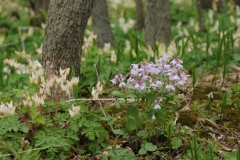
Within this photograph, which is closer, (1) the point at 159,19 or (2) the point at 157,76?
(2) the point at 157,76

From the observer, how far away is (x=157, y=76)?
7.88ft

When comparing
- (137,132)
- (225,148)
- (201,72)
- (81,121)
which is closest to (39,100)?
(81,121)

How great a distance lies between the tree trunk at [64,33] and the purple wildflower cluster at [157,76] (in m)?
1.00

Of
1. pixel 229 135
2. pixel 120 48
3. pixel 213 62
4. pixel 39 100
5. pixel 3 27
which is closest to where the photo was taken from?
pixel 39 100

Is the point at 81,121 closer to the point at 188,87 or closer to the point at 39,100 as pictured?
the point at 39,100

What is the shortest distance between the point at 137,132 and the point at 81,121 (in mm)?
413

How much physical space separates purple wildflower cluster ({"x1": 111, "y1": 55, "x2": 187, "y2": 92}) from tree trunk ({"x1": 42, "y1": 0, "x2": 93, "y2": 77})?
1.00 m

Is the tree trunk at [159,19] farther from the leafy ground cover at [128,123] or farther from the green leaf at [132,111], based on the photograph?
the green leaf at [132,111]

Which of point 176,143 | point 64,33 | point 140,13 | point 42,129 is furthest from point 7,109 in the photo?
point 140,13

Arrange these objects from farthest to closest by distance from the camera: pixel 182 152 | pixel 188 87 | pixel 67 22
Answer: pixel 188 87
pixel 67 22
pixel 182 152

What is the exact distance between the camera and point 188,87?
3.86m

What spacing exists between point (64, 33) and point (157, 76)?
1.15 meters

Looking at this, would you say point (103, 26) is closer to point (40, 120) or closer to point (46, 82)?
point (46, 82)

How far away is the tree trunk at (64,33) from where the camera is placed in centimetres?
315
